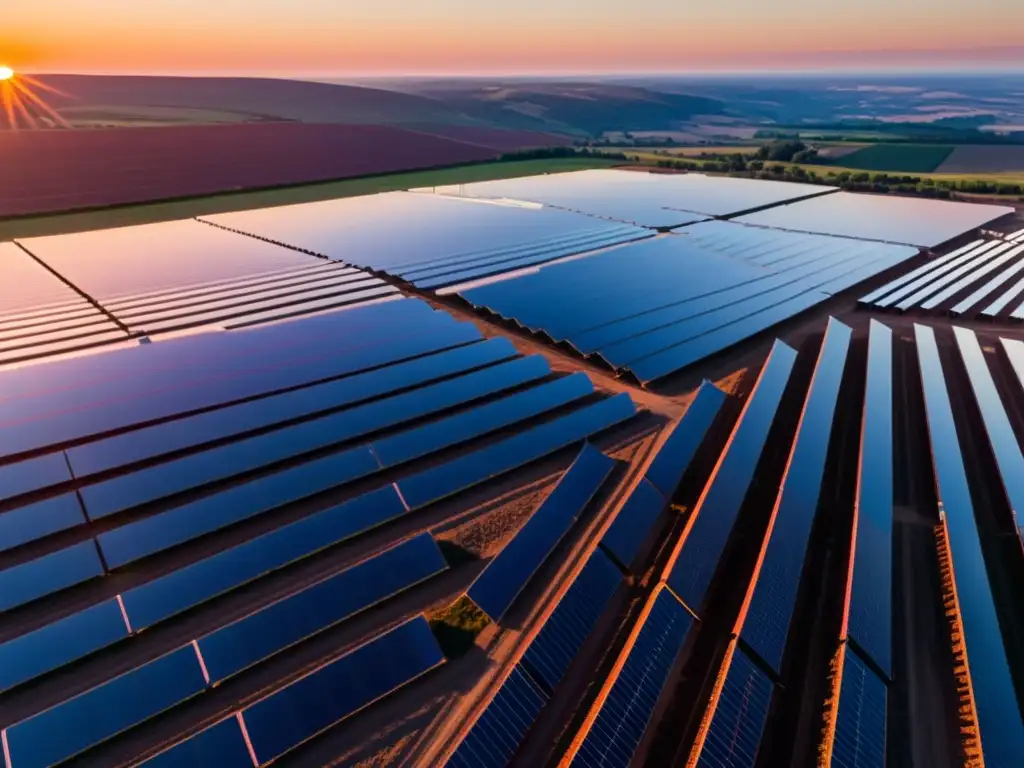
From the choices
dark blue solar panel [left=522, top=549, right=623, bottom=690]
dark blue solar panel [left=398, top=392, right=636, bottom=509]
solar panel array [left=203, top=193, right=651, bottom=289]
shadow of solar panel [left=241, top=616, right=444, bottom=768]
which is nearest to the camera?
shadow of solar panel [left=241, top=616, right=444, bottom=768]

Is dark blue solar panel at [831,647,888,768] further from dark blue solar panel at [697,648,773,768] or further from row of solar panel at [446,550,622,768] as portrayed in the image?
row of solar panel at [446,550,622,768]

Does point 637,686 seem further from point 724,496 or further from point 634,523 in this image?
point 724,496

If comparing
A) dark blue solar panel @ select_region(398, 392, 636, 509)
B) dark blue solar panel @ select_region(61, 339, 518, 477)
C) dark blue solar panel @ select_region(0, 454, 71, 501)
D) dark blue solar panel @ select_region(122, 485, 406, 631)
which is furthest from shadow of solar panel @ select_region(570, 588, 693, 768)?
dark blue solar panel @ select_region(0, 454, 71, 501)

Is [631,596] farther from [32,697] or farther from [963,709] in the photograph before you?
[32,697]

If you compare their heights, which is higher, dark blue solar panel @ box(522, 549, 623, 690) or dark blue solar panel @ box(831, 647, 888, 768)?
dark blue solar panel @ box(522, 549, 623, 690)

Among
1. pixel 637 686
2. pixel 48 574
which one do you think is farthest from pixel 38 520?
pixel 637 686

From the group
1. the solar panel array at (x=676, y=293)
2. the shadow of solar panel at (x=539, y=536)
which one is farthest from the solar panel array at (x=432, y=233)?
the shadow of solar panel at (x=539, y=536)
